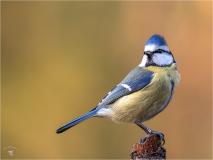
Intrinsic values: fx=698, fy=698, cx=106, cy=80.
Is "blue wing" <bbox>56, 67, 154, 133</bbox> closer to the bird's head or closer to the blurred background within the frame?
the bird's head

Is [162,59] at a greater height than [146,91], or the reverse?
[162,59]

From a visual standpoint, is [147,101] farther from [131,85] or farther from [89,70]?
[89,70]

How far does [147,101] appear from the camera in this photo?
11.2 feet

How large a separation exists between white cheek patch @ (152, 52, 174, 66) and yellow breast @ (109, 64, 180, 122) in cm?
3

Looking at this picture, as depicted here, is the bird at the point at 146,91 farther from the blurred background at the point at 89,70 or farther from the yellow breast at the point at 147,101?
the blurred background at the point at 89,70

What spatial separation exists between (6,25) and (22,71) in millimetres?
455

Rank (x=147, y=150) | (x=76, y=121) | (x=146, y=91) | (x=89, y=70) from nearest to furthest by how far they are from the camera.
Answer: (x=147, y=150)
(x=76, y=121)
(x=146, y=91)
(x=89, y=70)

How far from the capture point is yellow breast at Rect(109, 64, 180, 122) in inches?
134

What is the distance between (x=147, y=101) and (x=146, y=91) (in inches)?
2.3

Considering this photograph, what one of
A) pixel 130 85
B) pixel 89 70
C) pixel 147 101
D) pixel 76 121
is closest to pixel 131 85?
pixel 130 85

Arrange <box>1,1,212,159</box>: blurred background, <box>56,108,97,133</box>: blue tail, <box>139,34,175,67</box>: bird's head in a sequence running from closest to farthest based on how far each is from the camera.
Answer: <box>56,108,97,133</box>: blue tail
<box>139,34,175,67</box>: bird's head
<box>1,1,212,159</box>: blurred background

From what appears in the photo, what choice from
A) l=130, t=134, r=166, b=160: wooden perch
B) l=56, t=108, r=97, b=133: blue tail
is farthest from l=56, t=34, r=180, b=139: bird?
l=130, t=134, r=166, b=160: wooden perch

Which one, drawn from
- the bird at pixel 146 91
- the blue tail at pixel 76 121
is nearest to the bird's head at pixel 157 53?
the bird at pixel 146 91

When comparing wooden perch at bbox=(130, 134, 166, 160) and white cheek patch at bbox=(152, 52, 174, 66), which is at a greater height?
white cheek patch at bbox=(152, 52, 174, 66)
